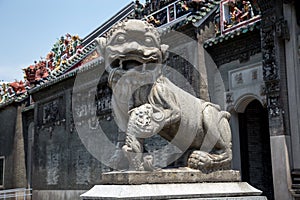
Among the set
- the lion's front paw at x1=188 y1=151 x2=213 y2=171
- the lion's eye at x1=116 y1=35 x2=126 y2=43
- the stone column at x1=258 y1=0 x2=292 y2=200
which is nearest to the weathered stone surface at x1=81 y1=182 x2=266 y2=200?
the lion's front paw at x1=188 y1=151 x2=213 y2=171

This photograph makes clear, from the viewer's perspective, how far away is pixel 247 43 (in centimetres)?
995

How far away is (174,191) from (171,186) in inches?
2.7

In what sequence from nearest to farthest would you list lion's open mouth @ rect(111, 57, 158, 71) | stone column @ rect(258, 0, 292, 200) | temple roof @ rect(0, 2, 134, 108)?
lion's open mouth @ rect(111, 57, 158, 71), stone column @ rect(258, 0, 292, 200), temple roof @ rect(0, 2, 134, 108)

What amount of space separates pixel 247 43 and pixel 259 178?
3.49 metres

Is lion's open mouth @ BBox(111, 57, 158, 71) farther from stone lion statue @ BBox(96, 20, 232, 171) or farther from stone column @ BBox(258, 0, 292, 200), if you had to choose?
stone column @ BBox(258, 0, 292, 200)

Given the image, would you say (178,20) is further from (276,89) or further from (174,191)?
(174,191)

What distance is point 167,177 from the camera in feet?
13.4

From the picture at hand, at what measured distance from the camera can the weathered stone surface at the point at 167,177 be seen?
3.92 m

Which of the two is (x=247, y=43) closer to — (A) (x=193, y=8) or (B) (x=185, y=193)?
(A) (x=193, y=8)

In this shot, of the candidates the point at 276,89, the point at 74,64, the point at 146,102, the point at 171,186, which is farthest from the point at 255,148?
the point at 74,64

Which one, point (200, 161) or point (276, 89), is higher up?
point (276, 89)

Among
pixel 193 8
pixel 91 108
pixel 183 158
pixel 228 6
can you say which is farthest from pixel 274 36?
pixel 91 108

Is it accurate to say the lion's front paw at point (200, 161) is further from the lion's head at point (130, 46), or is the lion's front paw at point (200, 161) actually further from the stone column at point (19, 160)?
the stone column at point (19, 160)

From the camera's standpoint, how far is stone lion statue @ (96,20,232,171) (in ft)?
13.6
